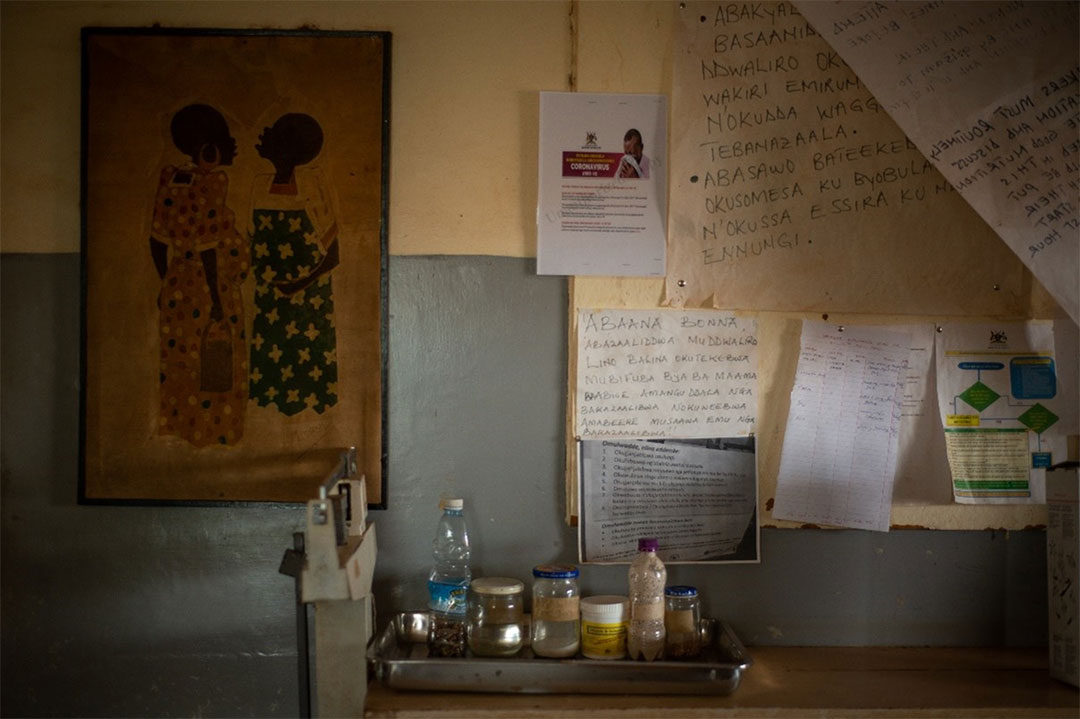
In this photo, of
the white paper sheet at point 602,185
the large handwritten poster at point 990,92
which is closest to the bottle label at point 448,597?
the white paper sheet at point 602,185

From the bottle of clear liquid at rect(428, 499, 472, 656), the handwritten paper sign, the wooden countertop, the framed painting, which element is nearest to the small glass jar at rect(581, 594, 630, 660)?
the wooden countertop

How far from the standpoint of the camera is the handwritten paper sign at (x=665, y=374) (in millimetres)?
1862

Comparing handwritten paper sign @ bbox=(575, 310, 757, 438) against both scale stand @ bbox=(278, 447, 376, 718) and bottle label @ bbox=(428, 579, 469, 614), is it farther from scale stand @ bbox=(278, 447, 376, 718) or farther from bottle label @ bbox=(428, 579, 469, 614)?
scale stand @ bbox=(278, 447, 376, 718)

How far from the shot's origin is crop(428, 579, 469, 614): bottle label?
69.1 inches

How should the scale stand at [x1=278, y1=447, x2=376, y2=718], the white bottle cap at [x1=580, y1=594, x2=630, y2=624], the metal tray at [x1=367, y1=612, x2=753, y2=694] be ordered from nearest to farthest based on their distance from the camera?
the scale stand at [x1=278, y1=447, x2=376, y2=718] < the metal tray at [x1=367, y1=612, x2=753, y2=694] < the white bottle cap at [x1=580, y1=594, x2=630, y2=624]

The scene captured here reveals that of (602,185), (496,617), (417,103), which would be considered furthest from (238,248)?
(496,617)

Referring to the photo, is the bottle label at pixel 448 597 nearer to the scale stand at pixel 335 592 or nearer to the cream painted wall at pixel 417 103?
the scale stand at pixel 335 592

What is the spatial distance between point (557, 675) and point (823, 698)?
0.47m

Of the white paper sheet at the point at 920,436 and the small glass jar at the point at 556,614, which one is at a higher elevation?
the white paper sheet at the point at 920,436

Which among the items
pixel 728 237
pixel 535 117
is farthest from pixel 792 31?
pixel 535 117

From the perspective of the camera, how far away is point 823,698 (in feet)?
5.19

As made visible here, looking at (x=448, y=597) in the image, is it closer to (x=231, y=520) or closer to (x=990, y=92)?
(x=231, y=520)

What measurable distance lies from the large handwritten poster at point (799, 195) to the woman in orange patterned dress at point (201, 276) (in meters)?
0.90

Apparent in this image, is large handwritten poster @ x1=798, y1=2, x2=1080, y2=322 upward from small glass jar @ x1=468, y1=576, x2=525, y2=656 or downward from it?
upward
